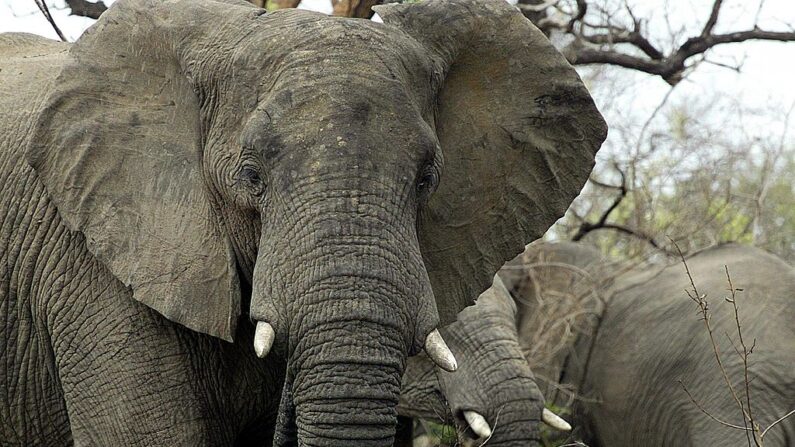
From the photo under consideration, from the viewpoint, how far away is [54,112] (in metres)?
3.72

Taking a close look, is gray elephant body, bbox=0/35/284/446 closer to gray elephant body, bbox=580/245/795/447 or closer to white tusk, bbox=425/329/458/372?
white tusk, bbox=425/329/458/372

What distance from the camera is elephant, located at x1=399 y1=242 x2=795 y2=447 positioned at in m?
5.41

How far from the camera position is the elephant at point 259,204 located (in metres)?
3.28

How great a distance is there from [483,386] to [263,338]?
2076 mm

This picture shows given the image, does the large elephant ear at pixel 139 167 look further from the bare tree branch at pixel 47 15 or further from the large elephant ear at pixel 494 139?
the bare tree branch at pixel 47 15

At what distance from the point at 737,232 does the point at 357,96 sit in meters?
6.22

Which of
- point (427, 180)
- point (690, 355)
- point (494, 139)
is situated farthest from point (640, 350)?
point (427, 180)

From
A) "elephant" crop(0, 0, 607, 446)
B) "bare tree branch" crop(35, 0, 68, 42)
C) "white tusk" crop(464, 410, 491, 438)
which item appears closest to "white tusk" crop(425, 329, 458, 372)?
"elephant" crop(0, 0, 607, 446)

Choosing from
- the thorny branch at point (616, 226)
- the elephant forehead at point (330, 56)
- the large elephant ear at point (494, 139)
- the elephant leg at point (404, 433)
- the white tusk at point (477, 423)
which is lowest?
the thorny branch at point (616, 226)

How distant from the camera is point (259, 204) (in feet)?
11.4

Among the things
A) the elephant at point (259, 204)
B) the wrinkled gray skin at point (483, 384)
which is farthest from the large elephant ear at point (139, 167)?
the wrinkled gray skin at point (483, 384)

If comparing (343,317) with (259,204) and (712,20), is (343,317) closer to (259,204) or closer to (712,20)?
(259,204)

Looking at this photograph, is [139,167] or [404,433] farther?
[404,433]

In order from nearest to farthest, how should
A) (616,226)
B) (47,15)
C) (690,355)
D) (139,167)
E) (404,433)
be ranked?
(139,167) < (404,433) < (47,15) < (690,355) < (616,226)
